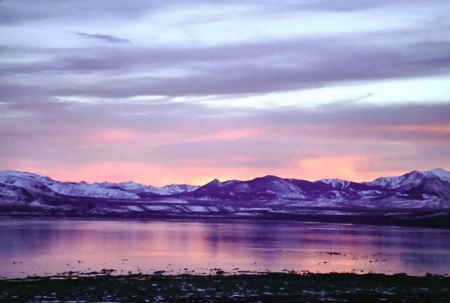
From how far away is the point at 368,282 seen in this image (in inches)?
1387

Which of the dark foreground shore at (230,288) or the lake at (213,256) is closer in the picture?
the dark foreground shore at (230,288)

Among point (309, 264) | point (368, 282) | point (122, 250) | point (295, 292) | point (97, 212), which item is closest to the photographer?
point (295, 292)

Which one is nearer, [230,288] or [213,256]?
[230,288]

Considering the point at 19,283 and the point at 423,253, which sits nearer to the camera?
the point at 19,283

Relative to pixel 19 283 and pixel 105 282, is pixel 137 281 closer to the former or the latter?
pixel 105 282

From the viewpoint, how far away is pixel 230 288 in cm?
3139

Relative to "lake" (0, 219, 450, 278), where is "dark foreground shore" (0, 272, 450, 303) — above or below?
below

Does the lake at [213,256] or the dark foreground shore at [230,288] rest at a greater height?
the lake at [213,256]

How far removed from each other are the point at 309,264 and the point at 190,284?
15.7 meters

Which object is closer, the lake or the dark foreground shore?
the dark foreground shore

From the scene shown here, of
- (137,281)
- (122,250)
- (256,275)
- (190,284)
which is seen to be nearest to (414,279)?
(256,275)

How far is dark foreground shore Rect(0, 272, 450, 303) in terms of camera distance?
2838 cm

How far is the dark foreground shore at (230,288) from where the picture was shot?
28.4 m

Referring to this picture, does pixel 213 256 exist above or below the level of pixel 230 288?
above
